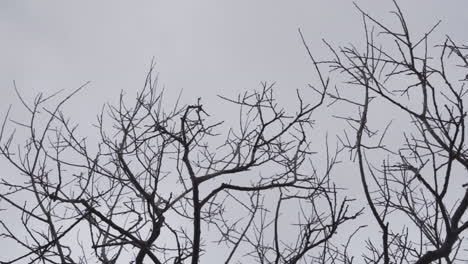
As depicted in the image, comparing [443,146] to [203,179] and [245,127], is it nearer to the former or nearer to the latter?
[203,179]

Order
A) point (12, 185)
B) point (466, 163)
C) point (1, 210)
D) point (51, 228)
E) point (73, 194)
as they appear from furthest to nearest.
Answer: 1. point (73, 194)
2. point (51, 228)
3. point (1, 210)
4. point (12, 185)
5. point (466, 163)

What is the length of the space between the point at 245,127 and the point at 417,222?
1755 millimetres

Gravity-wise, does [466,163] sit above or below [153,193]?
below

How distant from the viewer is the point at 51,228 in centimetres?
481

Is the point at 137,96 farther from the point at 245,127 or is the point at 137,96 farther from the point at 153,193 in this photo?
the point at 153,193

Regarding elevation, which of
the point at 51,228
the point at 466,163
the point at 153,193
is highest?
the point at 51,228

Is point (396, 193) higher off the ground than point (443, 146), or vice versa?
point (396, 193)

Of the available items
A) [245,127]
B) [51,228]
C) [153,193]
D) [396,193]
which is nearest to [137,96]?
[245,127]

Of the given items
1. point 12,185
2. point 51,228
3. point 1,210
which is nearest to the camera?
point 12,185

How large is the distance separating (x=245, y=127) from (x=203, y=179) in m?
1.60

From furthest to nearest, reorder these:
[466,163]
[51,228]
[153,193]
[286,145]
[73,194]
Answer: [73,194] → [51,228] → [286,145] → [153,193] → [466,163]

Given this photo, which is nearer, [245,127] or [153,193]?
[153,193]

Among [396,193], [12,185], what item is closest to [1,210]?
[12,185]

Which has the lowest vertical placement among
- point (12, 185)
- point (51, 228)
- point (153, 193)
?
point (153, 193)
